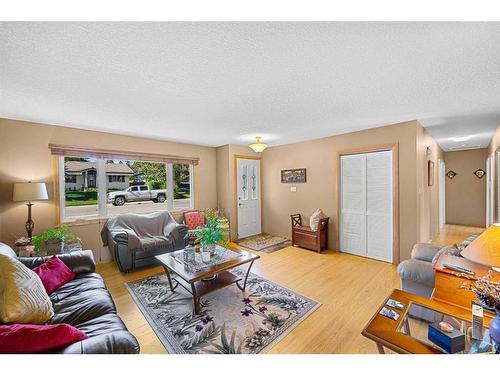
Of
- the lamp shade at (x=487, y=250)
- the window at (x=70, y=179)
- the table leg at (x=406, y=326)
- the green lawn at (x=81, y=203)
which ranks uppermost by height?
the window at (x=70, y=179)

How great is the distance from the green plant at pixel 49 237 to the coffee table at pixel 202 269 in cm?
168

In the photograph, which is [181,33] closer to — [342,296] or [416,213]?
[342,296]

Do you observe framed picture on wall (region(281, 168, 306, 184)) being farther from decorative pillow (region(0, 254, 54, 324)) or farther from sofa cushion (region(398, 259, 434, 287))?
decorative pillow (region(0, 254, 54, 324))

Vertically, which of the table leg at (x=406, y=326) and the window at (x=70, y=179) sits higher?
the window at (x=70, y=179)

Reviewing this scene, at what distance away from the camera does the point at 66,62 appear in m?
1.65

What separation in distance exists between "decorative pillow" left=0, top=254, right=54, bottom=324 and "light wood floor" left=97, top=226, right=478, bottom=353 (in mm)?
789

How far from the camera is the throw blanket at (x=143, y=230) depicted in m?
3.39

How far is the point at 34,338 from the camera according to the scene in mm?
1062

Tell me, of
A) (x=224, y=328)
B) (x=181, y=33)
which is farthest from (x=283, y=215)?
(x=181, y=33)

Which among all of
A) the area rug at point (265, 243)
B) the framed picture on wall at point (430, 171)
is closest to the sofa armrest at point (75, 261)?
the area rug at point (265, 243)

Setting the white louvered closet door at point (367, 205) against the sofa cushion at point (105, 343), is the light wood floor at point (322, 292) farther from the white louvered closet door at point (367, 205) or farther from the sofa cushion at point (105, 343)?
the sofa cushion at point (105, 343)

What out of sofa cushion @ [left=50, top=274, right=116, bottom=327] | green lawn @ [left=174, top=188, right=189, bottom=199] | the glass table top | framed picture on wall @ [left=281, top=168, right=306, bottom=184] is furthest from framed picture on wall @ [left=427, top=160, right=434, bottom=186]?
sofa cushion @ [left=50, top=274, right=116, bottom=327]

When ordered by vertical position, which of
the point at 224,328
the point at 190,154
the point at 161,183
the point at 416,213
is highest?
the point at 190,154
